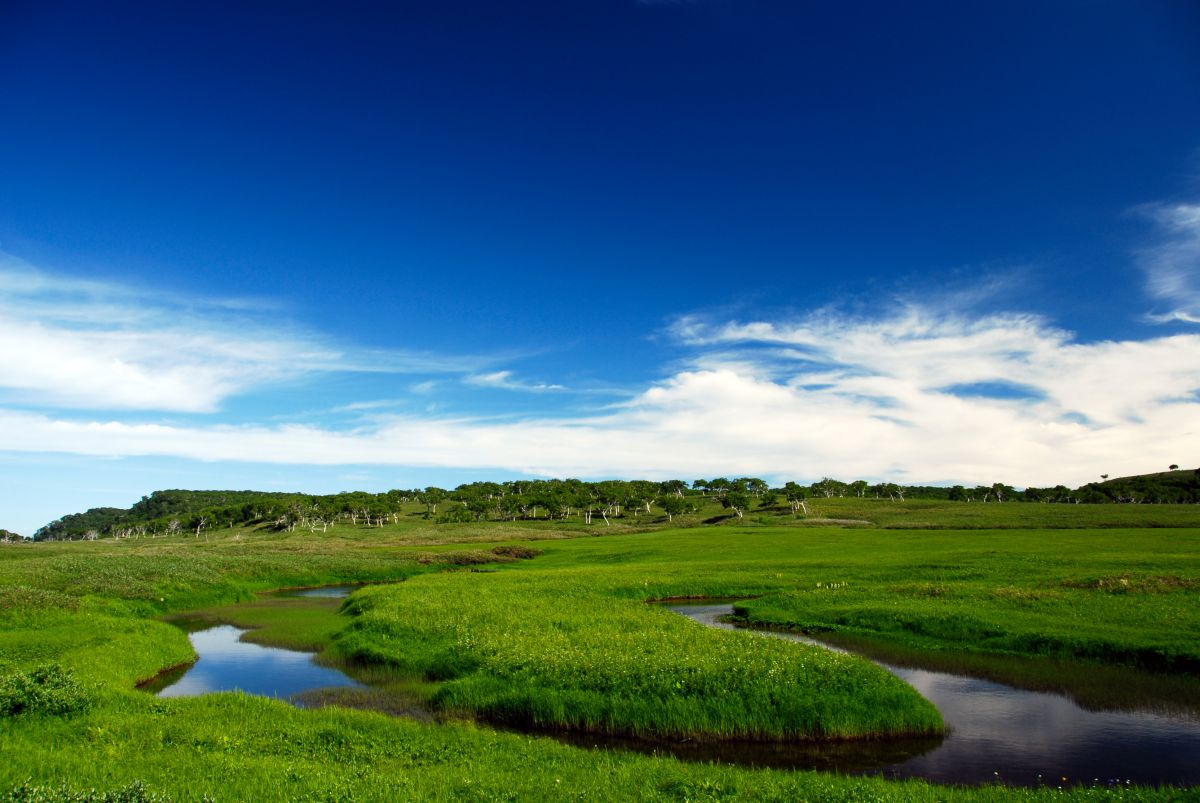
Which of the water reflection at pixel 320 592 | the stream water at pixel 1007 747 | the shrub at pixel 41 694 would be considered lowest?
the water reflection at pixel 320 592

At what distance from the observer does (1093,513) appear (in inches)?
4409

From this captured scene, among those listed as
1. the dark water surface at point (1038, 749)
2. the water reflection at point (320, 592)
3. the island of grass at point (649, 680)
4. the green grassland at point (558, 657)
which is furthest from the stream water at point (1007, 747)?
the water reflection at point (320, 592)

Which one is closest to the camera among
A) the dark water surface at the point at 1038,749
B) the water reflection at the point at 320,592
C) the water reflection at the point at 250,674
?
the dark water surface at the point at 1038,749

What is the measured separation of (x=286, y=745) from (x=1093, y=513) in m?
134

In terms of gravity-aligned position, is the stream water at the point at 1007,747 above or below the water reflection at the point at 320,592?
above

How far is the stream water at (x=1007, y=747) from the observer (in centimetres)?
1711

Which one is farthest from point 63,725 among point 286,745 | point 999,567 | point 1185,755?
point 999,567

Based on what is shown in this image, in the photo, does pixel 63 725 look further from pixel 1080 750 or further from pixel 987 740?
pixel 1080 750

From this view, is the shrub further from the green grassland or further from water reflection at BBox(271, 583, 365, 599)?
water reflection at BBox(271, 583, 365, 599)

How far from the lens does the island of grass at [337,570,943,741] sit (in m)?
20.6

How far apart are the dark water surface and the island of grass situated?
1.13 m

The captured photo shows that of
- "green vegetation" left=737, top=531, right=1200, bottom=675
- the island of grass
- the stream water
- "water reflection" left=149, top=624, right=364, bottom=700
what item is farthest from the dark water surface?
"water reflection" left=149, top=624, right=364, bottom=700

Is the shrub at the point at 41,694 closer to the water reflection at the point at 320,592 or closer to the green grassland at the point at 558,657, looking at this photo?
the green grassland at the point at 558,657

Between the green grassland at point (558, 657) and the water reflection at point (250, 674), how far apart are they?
1523 millimetres
